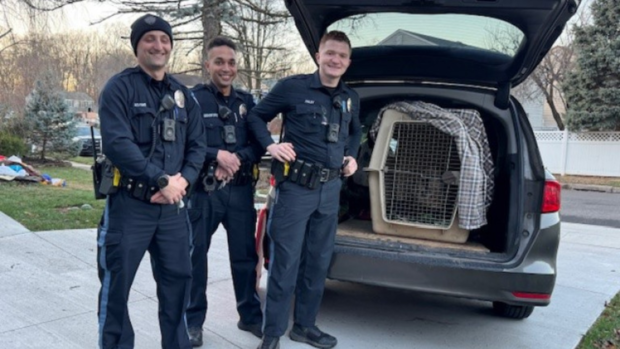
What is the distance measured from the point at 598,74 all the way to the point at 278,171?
1633cm

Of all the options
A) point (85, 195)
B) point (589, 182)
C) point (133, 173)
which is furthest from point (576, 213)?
point (133, 173)

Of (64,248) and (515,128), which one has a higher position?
(515,128)

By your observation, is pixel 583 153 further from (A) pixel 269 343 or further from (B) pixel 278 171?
(A) pixel 269 343

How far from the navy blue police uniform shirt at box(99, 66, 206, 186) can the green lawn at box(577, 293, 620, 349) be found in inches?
104

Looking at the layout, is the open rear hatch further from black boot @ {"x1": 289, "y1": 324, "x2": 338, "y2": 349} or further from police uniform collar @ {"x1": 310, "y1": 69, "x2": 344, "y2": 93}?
black boot @ {"x1": 289, "y1": 324, "x2": 338, "y2": 349}

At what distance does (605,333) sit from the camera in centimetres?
330

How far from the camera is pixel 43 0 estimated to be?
6.78 metres

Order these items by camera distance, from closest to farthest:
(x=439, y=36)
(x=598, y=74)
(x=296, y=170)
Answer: (x=296, y=170)
(x=439, y=36)
(x=598, y=74)

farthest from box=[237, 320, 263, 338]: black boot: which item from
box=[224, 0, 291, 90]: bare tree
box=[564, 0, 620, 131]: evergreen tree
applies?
box=[564, 0, 620, 131]: evergreen tree

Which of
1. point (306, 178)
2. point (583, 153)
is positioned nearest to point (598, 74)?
point (583, 153)

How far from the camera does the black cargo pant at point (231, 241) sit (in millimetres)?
2877

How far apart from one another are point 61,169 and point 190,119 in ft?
35.8

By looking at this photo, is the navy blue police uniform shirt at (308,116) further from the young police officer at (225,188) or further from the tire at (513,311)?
the tire at (513,311)

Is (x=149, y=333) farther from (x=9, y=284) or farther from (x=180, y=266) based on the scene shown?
(x=9, y=284)
